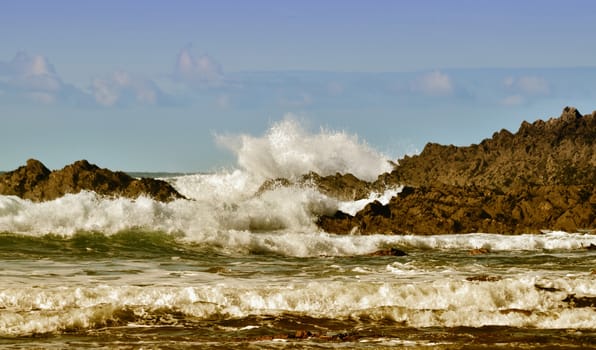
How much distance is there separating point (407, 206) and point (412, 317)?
1705 centimetres

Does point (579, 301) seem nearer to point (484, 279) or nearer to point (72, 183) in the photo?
point (484, 279)

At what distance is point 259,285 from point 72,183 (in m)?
15.5

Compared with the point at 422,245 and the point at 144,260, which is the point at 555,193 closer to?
the point at 422,245

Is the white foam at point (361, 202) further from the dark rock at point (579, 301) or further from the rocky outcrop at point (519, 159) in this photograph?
the dark rock at point (579, 301)

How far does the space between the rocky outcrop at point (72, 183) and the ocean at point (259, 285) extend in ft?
4.42

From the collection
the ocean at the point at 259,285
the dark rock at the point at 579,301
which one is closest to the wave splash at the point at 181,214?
the ocean at the point at 259,285

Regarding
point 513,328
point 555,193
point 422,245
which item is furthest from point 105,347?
point 555,193

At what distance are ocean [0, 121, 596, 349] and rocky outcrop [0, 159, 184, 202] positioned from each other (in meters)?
1.35

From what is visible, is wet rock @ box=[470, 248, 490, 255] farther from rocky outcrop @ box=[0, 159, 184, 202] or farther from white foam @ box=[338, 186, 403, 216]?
rocky outcrop @ box=[0, 159, 184, 202]

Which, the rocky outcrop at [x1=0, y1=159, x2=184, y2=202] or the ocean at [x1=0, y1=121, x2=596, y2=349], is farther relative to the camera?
the rocky outcrop at [x1=0, y1=159, x2=184, y2=202]

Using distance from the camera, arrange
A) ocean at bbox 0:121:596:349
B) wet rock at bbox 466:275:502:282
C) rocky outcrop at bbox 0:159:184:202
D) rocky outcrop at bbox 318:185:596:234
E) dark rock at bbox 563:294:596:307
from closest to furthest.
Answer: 1. ocean at bbox 0:121:596:349
2. dark rock at bbox 563:294:596:307
3. wet rock at bbox 466:275:502:282
4. rocky outcrop at bbox 318:185:596:234
5. rocky outcrop at bbox 0:159:184:202

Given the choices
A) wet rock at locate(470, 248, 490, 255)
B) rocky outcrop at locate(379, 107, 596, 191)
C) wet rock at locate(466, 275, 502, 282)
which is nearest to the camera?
wet rock at locate(466, 275, 502, 282)

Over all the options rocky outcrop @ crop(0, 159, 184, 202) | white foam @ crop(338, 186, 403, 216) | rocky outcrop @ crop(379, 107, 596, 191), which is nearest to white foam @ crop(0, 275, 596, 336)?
rocky outcrop @ crop(0, 159, 184, 202)

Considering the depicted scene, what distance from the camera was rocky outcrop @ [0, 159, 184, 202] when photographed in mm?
30016
